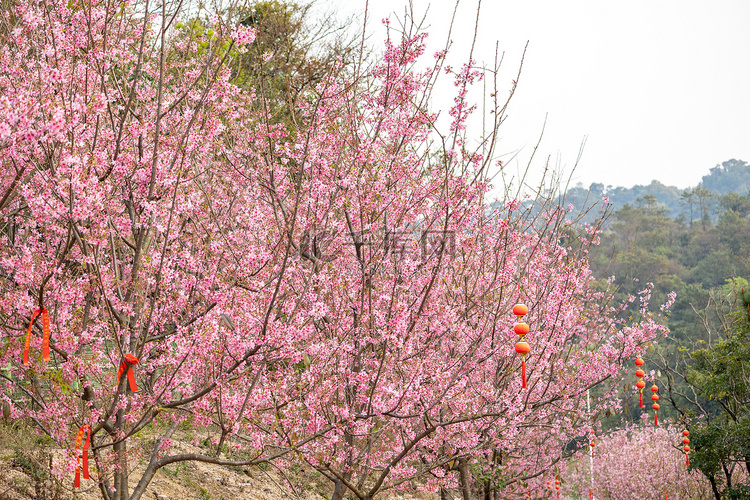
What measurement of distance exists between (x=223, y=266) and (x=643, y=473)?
14.2 meters

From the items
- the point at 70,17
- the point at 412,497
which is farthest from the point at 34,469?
the point at 412,497

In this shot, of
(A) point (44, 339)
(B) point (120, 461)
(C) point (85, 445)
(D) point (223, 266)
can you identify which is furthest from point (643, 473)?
(A) point (44, 339)

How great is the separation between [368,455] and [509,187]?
3.59 m

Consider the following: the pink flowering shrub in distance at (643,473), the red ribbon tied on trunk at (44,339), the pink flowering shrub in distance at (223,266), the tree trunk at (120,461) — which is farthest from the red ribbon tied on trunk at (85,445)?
the pink flowering shrub in distance at (643,473)

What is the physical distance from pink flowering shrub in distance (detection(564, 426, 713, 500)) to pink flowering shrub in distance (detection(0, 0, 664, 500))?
9.47 m

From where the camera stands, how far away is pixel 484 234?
5.95 meters

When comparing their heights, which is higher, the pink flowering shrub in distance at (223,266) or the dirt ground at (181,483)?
the pink flowering shrub in distance at (223,266)

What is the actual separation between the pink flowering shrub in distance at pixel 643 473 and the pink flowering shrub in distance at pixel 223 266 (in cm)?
947

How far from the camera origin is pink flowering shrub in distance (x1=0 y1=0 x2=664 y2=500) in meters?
3.31

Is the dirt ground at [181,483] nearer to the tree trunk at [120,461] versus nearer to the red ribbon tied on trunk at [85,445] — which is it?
the tree trunk at [120,461]

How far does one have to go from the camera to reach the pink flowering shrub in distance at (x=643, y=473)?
13.6m

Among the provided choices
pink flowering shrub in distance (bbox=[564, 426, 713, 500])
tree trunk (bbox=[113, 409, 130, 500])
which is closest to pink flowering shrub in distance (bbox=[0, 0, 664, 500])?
tree trunk (bbox=[113, 409, 130, 500])

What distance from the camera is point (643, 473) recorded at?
1497cm

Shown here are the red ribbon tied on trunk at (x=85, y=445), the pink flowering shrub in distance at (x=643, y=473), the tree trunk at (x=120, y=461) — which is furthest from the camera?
the pink flowering shrub in distance at (x=643, y=473)
